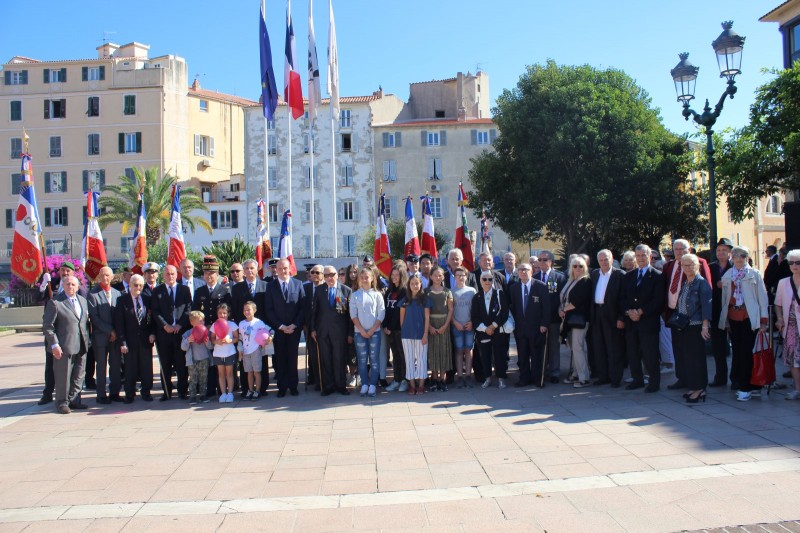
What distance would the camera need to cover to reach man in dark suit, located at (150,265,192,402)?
31.9ft

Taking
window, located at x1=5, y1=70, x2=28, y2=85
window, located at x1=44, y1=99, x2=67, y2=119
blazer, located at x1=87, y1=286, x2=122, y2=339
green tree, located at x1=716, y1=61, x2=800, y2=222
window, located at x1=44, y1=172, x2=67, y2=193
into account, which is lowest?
blazer, located at x1=87, y1=286, x2=122, y2=339

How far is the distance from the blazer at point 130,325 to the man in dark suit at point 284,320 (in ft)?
5.72

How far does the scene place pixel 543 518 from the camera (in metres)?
4.93

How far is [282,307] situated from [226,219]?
44.6m

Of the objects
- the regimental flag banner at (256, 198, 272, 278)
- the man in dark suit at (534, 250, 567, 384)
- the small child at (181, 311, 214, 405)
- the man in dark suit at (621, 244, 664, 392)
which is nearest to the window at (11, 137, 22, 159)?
the regimental flag banner at (256, 198, 272, 278)

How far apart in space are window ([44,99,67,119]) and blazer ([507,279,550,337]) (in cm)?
5220

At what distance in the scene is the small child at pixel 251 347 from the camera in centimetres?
952

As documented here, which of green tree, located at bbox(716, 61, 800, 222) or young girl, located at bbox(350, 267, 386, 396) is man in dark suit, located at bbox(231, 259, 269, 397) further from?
green tree, located at bbox(716, 61, 800, 222)

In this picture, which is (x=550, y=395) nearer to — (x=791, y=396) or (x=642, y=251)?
(x=642, y=251)

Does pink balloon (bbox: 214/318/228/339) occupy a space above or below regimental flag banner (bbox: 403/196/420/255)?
below

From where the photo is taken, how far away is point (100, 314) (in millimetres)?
9797

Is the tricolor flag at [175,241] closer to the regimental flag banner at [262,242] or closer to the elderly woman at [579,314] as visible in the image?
the regimental flag banner at [262,242]

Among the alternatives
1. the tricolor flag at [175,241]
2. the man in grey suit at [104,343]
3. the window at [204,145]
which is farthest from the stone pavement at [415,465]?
the window at [204,145]

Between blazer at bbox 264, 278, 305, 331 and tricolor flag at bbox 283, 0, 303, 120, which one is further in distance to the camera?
tricolor flag at bbox 283, 0, 303, 120
